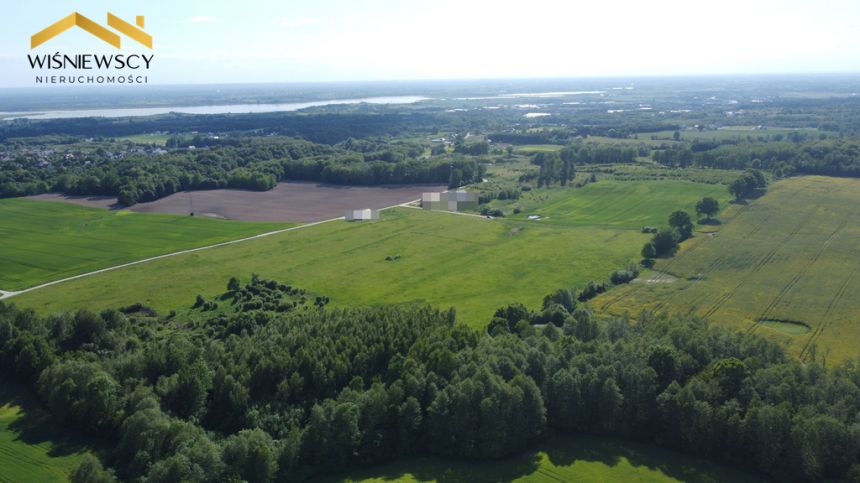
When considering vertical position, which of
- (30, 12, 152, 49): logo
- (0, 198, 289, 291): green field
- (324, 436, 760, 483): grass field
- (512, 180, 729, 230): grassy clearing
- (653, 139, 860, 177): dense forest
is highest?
(30, 12, 152, 49): logo

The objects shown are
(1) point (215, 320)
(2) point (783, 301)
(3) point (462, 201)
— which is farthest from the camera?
(3) point (462, 201)

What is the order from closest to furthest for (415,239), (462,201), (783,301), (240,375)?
(240,375) < (783,301) < (415,239) < (462,201)

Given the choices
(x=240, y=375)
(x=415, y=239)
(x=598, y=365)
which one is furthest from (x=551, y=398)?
(x=415, y=239)

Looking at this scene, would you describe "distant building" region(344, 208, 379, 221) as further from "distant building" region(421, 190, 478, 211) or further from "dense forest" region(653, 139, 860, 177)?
"dense forest" region(653, 139, 860, 177)

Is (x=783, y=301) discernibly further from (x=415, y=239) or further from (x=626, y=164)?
(x=626, y=164)

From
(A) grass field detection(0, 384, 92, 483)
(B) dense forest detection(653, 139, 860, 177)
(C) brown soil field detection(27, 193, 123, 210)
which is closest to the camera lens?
(A) grass field detection(0, 384, 92, 483)

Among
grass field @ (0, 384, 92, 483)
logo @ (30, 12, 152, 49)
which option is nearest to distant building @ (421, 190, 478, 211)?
logo @ (30, 12, 152, 49)

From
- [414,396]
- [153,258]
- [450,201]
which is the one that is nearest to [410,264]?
[153,258]

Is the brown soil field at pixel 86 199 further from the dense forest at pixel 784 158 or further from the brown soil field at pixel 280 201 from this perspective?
the dense forest at pixel 784 158
